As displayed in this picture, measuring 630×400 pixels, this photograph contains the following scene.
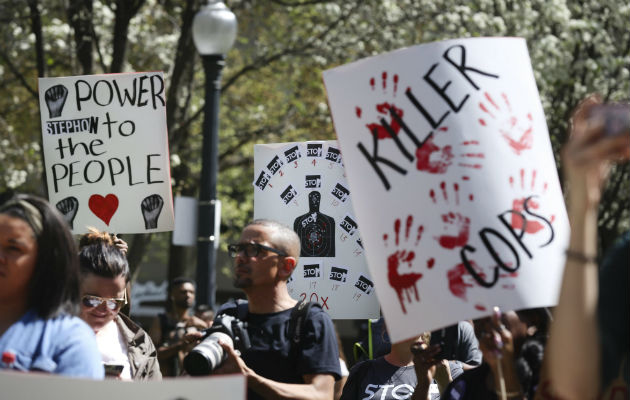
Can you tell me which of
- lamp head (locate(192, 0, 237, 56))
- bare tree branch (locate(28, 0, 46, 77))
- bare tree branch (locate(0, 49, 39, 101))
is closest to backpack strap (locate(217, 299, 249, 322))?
lamp head (locate(192, 0, 237, 56))

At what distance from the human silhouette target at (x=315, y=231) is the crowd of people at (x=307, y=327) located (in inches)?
27.5

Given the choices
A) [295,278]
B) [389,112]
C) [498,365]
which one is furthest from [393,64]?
[295,278]

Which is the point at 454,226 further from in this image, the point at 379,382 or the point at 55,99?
the point at 55,99

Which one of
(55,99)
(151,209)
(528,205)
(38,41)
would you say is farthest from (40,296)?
(38,41)

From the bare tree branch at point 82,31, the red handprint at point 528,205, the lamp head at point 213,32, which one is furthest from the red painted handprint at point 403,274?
the bare tree branch at point 82,31

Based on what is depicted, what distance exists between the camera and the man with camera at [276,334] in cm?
411

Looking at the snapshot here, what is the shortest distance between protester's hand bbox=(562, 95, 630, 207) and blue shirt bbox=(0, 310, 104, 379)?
1455mm

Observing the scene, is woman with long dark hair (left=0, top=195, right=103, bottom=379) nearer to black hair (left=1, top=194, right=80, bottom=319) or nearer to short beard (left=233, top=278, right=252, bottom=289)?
black hair (left=1, top=194, right=80, bottom=319)

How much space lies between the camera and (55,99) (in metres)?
6.16

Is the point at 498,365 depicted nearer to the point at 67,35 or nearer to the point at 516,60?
the point at 516,60

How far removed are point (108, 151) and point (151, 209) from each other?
461 millimetres

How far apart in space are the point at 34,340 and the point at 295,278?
2.93 meters

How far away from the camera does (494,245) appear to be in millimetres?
3346

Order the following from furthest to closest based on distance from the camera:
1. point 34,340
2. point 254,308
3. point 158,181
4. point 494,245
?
point 158,181
point 254,308
point 494,245
point 34,340
